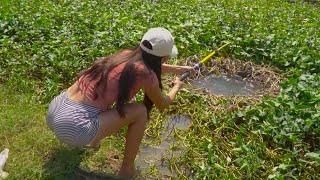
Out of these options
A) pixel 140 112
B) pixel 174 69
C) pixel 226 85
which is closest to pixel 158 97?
pixel 140 112

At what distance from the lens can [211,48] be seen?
6590 mm

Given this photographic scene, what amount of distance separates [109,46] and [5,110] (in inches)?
67.2

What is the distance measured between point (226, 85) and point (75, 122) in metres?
2.62

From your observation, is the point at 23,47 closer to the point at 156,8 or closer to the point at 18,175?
the point at 18,175

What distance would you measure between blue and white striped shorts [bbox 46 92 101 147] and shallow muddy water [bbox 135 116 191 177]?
0.68 meters

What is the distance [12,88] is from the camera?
5.22m

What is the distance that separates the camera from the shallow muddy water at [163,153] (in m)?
4.21

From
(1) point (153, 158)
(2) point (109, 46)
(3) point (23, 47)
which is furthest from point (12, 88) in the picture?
(1) point (153, 158)

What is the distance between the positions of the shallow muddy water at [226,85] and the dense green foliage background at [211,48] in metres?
0.42

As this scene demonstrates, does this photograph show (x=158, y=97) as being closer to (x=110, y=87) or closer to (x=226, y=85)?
(x=110, y=87)

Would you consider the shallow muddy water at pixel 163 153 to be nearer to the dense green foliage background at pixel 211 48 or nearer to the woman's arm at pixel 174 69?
the dense green foliage background at pixel 211 48

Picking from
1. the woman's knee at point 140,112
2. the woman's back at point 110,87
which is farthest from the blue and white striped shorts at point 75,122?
the woman's knee at point 140,112

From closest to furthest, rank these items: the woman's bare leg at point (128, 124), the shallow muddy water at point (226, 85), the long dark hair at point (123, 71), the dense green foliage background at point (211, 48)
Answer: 1. the long dark hair at point (123, 71)
2. the woman's bare leg at point (128, 124)
3. the dense green foliage background at point (211, 48)
4. the shallow muddy water at point (226, 85)

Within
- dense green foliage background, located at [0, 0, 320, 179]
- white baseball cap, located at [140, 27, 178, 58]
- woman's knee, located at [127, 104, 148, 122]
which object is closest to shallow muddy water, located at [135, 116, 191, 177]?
dense green foliage background, located at [0, 0, 320, 179]
